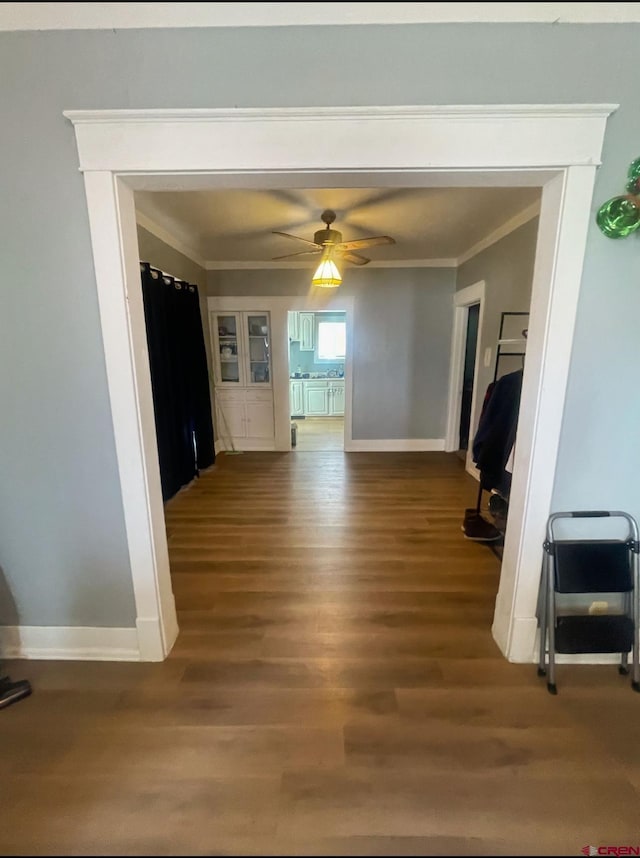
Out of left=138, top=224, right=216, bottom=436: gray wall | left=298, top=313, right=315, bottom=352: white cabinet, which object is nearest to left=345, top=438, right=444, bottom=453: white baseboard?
left=138, top=224, right=216, bottom=436: gray wall

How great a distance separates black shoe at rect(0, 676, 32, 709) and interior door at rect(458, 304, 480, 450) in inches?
192

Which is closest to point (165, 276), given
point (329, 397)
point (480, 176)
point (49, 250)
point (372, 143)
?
point (49, 250)

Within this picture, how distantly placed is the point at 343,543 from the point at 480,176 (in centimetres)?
231

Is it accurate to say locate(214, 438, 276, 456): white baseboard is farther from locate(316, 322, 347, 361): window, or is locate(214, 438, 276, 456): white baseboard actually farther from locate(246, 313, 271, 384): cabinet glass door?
locate(316, 322, 347, 361): window

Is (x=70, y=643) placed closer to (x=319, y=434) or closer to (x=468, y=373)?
(x=319, y=434)

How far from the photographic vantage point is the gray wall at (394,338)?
4.85 m

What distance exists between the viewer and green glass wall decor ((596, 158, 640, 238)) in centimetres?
129

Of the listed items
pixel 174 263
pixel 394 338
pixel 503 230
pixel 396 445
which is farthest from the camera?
pixel 396 445

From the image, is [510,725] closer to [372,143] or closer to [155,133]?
[372,143]

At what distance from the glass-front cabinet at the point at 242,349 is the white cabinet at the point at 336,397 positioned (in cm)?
283

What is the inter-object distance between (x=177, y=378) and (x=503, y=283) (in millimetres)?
3268

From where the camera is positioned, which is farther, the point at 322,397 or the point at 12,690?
the point at 322,397

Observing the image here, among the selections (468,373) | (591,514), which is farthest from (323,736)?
(468,373)

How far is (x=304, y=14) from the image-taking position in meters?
1.19
